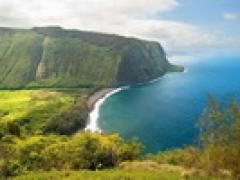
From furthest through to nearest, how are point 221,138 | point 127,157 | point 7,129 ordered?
point 7,129 < point 127,157 < point 221,138

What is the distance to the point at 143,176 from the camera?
56.2 m

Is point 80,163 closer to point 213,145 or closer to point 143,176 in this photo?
point 143,176

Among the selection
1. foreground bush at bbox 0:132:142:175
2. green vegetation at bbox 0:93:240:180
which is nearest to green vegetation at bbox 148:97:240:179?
green vegetation at bbox 0:93:240:180

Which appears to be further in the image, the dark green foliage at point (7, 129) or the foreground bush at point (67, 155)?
the dark green foliage at point (7, 129)

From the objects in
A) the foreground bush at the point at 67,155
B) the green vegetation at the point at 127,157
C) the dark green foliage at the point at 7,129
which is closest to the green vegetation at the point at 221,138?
the green vegetation at the point at 127,157

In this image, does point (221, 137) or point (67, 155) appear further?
point (67, 155)

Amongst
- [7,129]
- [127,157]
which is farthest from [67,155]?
[7,129]

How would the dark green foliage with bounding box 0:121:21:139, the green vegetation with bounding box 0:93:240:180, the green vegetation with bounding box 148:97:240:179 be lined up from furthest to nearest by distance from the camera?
the dark green foliage with bounding box 0:121:21:139
the green vegetation with bounding box 0:93:240:180
the green vegetation with bounding box 148:97:240:179

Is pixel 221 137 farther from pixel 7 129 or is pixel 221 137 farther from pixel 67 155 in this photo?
pixel 7 129

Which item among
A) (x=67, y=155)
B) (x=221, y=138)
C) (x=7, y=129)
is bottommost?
(x=7, y=129)

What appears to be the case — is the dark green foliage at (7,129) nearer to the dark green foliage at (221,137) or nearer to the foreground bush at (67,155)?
the foreground bush at (67,155)

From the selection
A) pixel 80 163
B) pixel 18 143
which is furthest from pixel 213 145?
pixel 18 143

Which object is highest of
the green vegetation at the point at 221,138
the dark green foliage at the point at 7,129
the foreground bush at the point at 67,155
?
the green vegetation at the point at 221,138

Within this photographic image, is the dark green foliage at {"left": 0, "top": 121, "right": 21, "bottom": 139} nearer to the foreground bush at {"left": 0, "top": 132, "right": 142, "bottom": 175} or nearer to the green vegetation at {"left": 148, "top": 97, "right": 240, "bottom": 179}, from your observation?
the foreground bush at {"left": 0, "top": 132, "right": 142, "bottom": 175}
